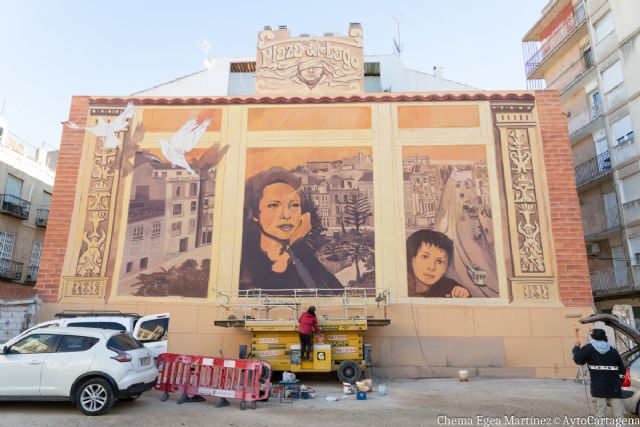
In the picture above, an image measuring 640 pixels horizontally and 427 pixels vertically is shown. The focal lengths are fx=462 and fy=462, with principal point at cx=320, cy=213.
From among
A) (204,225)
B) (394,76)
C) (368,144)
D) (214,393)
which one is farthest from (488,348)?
(394,76)

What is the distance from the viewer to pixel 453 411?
927 cm

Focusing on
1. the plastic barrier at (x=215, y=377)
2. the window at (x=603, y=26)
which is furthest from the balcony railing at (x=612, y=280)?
the plastic barrier at (x=215, y=377)

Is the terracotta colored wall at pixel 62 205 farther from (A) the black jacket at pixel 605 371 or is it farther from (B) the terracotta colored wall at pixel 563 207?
(B) the terracotta colored wall at pixel 563 207

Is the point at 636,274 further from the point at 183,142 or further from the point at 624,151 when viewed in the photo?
the point at 183,142

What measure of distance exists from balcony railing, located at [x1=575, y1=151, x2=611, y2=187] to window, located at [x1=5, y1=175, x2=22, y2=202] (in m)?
31.2

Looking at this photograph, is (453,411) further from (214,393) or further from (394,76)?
(394,76)

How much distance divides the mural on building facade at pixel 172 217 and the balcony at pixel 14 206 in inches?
527

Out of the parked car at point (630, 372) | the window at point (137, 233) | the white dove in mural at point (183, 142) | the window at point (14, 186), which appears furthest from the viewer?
the window at point (14, 186)

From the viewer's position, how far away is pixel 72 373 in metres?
8.67

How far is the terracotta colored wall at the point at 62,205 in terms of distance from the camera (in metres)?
15.8

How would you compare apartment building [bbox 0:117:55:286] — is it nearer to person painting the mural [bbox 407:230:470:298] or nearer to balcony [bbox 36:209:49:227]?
balcony [bbox 36:209:49:227]

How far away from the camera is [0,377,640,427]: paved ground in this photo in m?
8.23

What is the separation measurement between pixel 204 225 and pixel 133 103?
5757 millimetres

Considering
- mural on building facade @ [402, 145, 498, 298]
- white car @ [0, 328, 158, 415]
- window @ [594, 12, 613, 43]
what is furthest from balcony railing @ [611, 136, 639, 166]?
white car @ [0, 328, 158, 415]
